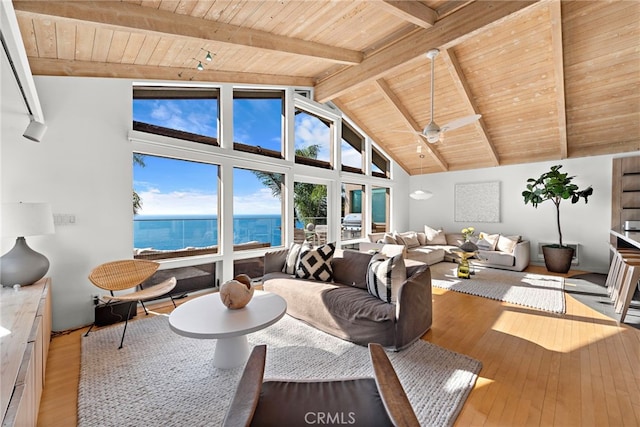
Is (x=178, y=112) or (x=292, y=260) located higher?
(x=178, y=112)

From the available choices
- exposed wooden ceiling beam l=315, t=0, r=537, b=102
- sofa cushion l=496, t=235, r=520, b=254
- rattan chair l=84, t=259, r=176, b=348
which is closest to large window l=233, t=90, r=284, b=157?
exposed wooden ceiling beam l=315, t=0, r=537, b=102

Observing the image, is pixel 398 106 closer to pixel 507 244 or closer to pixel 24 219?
pixel 507 244

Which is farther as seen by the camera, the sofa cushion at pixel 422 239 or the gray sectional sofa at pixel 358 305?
the sofa cushion at pixel 422 239

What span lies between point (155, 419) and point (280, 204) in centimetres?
406

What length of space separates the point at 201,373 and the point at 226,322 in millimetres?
514

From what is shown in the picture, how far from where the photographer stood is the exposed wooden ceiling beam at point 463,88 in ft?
14.3

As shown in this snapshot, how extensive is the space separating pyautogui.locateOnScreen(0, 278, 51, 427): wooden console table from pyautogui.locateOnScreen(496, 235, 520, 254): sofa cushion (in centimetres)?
729

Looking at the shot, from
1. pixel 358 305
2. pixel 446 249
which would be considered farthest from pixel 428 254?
pixel 358 305

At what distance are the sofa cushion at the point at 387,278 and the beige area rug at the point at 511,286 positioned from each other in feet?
7.44

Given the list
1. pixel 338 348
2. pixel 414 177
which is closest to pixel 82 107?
pixel 338 348

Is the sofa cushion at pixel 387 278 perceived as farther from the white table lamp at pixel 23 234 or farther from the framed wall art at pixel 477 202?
the framed wall art at pixel 477 202

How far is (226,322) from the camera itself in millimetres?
2178

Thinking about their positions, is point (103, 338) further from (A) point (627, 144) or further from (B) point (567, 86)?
(A) point (627, 144)

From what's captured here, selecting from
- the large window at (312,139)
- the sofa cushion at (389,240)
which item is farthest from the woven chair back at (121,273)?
the sofa cushion at (389,240)
